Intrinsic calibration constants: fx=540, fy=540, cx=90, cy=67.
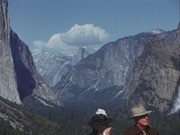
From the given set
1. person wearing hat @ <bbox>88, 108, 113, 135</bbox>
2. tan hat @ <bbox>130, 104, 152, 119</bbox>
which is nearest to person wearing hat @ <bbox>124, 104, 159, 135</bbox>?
tan hat @ <bbox>130, 104, 152, 119</bbox>

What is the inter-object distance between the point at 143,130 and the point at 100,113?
144 centimetres

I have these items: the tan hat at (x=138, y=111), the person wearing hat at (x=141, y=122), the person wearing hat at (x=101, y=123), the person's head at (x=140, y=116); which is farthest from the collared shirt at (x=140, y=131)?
the person wearing hat at (x=101, y=123)

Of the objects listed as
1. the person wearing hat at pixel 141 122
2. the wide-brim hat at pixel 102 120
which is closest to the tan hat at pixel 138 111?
the person wearing hat at pixel 141 122

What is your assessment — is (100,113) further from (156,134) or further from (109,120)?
(156,134)

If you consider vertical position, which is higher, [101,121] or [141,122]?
[101,121]

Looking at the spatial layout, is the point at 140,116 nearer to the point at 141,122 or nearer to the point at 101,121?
the point at 141,122

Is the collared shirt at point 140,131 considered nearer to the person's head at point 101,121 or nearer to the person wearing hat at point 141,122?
the person wearing hat at point 141,122

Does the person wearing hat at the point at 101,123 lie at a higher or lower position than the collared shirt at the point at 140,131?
higher

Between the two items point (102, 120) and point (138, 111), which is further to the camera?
point (138, 111)

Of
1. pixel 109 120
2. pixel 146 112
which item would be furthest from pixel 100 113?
pixel 146 112

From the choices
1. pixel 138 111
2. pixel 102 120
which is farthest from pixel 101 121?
pixel 138 111

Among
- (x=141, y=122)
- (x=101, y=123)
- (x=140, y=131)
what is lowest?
(x=140, y=131)

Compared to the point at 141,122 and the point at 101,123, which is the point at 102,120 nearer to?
the point at 101,123

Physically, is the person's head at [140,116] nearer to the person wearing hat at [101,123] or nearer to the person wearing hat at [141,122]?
the person wearing hat at [141,122]
